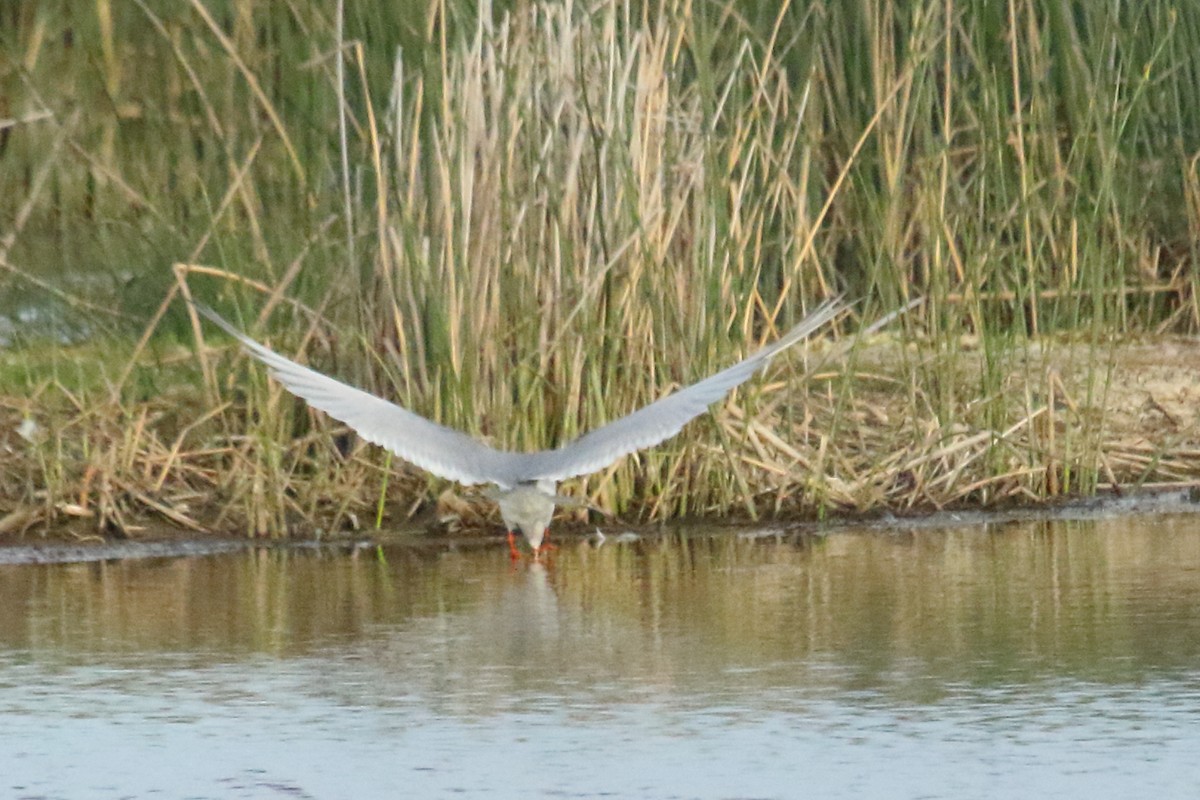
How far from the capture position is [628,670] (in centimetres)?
491

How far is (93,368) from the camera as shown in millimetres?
7676

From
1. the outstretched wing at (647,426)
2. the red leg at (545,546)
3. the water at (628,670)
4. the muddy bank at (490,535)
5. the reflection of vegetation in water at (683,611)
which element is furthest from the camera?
the muddy bank at (490,535)

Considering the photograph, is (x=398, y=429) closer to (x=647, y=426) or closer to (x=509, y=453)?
(x=509, y=453)

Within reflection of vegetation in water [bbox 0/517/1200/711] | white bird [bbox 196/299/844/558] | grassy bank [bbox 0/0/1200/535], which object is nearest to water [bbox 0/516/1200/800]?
reflection of vegetation in water [bbox 0/517/1200/711]

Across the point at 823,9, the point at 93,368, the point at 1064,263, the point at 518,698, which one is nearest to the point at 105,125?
the point at 93,368

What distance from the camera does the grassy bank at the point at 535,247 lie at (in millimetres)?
6777

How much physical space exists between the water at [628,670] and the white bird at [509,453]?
0.22m

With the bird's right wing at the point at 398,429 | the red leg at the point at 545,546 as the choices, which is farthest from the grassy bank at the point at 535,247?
the bird's right wing at the point at 398,429

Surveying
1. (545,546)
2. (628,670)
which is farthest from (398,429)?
(628,670)

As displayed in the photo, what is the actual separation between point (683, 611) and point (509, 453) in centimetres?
90

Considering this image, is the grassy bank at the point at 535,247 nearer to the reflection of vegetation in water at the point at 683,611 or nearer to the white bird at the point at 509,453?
the reflection of vegetation in water at the point at 683,611

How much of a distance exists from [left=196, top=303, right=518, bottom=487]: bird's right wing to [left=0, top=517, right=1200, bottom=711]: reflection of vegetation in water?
28 centimetres

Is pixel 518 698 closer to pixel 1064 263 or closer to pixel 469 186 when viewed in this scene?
pixel 469 186

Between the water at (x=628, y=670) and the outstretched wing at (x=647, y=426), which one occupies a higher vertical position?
the outstretched wing at (x=647, y=426)
